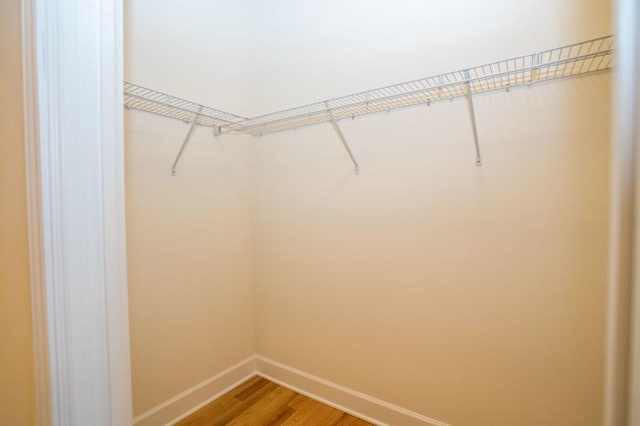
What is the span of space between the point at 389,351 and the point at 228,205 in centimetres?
134

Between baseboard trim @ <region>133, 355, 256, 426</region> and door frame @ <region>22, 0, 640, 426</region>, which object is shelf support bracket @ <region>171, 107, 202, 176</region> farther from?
baseboard trim @ <region>133, 355, 256, 426</region>

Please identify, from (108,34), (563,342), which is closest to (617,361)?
(563,342)

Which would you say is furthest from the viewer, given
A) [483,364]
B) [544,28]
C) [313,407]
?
[313,407]

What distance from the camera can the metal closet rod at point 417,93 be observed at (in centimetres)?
111

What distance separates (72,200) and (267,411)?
154 centimetres

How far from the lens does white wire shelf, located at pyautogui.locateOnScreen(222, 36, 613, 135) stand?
1.10 m

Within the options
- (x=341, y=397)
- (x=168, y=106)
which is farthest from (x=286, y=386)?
(x=168, y=106)

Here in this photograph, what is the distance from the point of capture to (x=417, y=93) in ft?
4.63

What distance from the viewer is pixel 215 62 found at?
184 centimetres

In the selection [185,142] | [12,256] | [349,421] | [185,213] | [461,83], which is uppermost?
[461,83]

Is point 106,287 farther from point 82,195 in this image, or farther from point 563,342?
point 563,342

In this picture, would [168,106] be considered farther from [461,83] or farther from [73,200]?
[461,83]

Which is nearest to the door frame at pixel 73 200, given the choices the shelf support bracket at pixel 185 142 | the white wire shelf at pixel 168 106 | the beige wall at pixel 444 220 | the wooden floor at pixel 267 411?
the white wire shelf at pixel 168 106

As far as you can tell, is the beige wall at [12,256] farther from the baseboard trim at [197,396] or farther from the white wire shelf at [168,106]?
the baseboard trim at [197,396]
